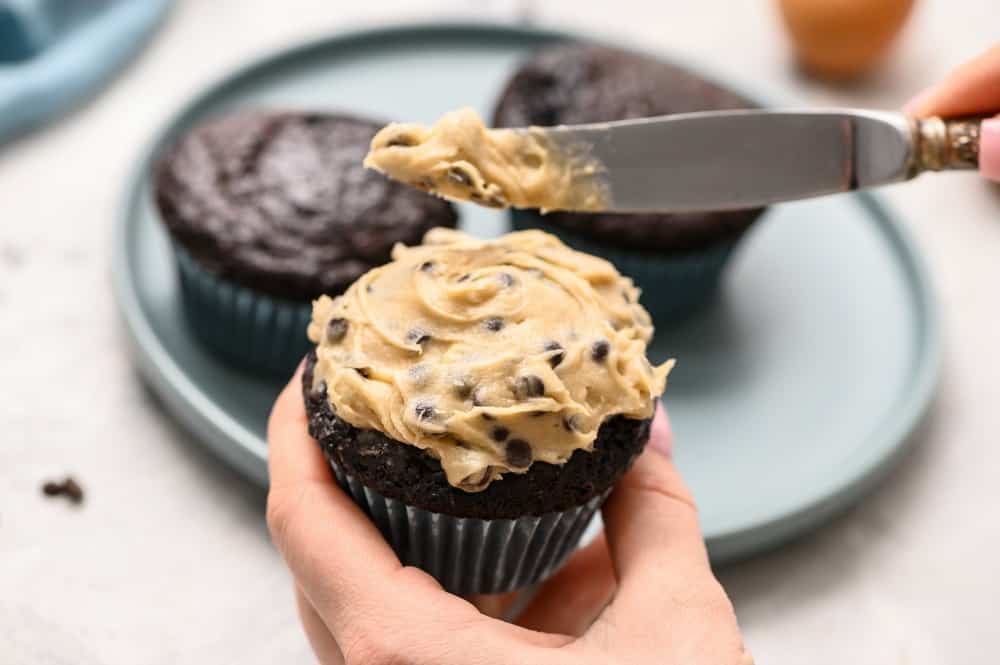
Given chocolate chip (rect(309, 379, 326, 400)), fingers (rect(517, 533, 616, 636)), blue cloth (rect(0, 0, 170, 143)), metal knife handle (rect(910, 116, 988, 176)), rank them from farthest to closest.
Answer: blue cloth (rect(0, 0, 170, 143))
fingers (rect(517, 533, 616, 636))
metal knife handle (rect(910, 116, 988, 176))
chocolate chip (rect(309, 379, 326, 400))

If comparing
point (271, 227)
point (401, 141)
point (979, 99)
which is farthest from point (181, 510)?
point (979, 99)

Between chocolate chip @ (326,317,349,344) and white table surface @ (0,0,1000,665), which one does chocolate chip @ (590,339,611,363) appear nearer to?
chocolate chip @ (326,317,349,344)

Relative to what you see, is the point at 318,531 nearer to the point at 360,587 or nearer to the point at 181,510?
the point at 360,587

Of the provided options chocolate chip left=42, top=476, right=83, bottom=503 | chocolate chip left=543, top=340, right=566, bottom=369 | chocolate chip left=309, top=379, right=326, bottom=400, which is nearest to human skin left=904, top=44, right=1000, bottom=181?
chocolate chip left=543, top=340, right=566, bottom=369

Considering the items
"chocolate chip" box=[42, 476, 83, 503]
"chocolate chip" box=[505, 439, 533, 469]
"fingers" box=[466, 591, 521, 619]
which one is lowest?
"chocolate chip" box=[42, 476, 83, 503]

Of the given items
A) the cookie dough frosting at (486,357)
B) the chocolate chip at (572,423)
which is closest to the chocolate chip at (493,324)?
the cookie dough frosting at (486,357)

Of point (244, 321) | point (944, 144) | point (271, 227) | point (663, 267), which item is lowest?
point (244, 321)

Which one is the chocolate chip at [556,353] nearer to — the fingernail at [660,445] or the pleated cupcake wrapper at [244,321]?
→ the fingernail at [660,445]

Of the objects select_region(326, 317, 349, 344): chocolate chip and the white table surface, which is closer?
select_region(326, 317, 349, 344): chocolate chip
